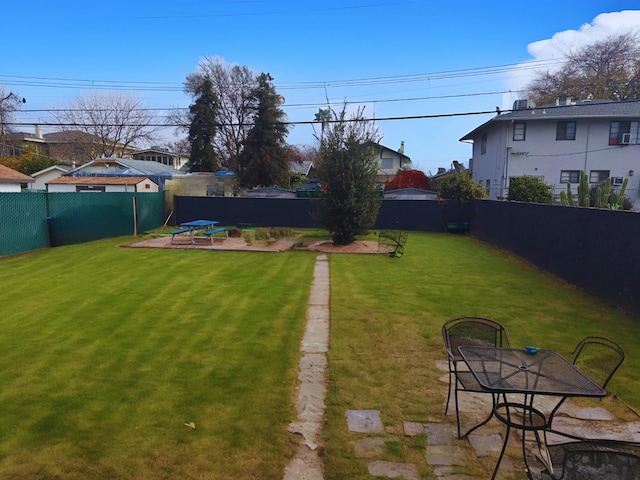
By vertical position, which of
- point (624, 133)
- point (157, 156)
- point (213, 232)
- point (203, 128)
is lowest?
point (213, 232)

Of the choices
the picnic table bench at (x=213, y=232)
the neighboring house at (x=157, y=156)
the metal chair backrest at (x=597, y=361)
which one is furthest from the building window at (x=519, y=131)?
the neighboring house at (x=157, y=156)

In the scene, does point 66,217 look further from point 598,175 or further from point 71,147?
point 71,147

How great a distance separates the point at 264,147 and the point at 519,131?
21.4 meters

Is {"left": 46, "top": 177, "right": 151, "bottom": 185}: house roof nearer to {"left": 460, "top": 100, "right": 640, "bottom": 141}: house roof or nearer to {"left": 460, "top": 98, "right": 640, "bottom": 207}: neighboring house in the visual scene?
{"left": 460, "top": 98, "right": 640, "bottom": 207}: neighboring house

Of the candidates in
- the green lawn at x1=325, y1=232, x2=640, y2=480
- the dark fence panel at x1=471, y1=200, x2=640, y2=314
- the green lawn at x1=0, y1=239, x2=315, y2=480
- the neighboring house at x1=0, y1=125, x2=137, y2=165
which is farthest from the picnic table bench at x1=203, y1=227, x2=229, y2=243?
the neighboring house at x1=0, y1=125, x2=137, y2=165

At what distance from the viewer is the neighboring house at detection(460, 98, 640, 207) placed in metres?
25.1

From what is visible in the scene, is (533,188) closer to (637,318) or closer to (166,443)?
(637,318)

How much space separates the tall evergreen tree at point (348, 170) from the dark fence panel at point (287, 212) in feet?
25.5

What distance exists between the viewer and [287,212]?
23531 millimetres

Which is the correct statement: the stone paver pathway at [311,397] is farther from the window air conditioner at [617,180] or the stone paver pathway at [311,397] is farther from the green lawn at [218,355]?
the window air conditioner at [617,180]

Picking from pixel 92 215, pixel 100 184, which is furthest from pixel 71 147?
pixel 92 215

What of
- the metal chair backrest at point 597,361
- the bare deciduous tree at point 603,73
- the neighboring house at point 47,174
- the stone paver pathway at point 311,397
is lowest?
the stone paver pathway at point 311,397

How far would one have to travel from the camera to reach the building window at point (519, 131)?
25.9 meters

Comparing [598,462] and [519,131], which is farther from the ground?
[519,131]
